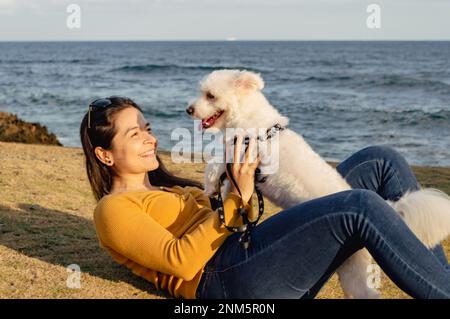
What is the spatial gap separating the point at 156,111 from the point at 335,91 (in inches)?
381

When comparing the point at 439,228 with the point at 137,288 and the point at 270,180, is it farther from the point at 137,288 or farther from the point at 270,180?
the point at 137,288

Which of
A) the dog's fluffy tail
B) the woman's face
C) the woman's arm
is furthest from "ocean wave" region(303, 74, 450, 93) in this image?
the woman's arm

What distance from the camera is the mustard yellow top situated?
2.57 meters

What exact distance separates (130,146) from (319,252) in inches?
44.4

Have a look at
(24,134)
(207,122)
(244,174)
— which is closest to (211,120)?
(207,122)

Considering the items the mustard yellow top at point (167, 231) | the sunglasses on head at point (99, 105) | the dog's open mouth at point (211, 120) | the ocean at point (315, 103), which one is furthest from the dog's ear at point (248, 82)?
the ocean at point (315, 103)

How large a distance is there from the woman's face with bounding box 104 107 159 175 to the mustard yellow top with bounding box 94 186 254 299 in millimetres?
246

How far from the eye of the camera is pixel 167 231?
2627mm

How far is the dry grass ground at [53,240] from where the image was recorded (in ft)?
10.7

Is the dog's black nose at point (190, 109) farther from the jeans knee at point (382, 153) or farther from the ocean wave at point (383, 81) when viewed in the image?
the ocean wave at point (383, 81)

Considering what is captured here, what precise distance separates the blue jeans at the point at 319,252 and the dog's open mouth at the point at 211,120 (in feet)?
4.41

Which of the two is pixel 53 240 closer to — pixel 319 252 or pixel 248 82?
pixel 248 82

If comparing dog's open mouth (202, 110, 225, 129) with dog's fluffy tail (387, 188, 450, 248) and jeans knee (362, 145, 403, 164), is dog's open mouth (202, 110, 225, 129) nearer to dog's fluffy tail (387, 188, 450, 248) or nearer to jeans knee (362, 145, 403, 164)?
jeans knee (362, 145, 403, 164)
